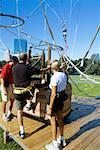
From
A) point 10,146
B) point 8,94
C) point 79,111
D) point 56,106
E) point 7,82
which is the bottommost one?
point 10,146

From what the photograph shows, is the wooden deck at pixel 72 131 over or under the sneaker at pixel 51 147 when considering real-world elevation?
under

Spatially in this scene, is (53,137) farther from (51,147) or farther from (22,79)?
(22,79)

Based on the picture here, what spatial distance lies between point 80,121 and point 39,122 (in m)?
0.82

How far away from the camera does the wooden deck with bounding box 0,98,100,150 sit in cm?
319

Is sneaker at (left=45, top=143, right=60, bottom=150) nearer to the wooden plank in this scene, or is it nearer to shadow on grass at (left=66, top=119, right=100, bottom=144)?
shadow on grass at (left=66, top=119, right=100, bottom=144)

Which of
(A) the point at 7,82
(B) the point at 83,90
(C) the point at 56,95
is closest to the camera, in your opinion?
(C) the point at 56,95

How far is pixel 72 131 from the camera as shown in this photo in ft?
12.2

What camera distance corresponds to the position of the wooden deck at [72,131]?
319cm

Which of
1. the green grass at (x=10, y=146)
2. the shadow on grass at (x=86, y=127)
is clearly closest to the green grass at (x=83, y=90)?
the shadow on grass at (x=86, y=127)

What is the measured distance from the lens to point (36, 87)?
403 cm

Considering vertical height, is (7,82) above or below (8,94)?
above

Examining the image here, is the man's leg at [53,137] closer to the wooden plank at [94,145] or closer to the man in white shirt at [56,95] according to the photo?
the man in white shirt at [56,95]

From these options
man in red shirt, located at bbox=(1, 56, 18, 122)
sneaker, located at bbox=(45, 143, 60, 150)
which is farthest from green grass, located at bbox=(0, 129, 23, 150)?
sneaker, located at bbox=(45, 143, 60, 150)

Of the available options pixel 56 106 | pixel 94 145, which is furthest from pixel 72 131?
pixel 56 106
